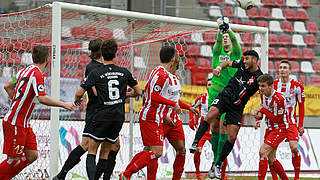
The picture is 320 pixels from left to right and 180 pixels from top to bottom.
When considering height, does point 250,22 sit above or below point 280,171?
above

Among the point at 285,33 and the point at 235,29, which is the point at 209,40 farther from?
the point at 285,33

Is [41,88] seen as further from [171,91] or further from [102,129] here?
[171,91]

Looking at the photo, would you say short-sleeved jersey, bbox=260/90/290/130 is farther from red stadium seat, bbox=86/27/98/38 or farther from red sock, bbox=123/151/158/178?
red stadium seat, bbox=86/27/98/38

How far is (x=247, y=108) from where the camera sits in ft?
45.6

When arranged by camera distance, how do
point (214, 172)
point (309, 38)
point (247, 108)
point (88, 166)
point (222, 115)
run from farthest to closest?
point (309, 38)
point (247, 108)
point (222, 115)
point (214, 172)
point (88, 166)

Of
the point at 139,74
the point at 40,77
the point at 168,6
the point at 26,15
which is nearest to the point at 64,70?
the point at 139,74

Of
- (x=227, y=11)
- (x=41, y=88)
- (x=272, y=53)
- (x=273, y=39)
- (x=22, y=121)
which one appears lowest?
(x=22, y=121)

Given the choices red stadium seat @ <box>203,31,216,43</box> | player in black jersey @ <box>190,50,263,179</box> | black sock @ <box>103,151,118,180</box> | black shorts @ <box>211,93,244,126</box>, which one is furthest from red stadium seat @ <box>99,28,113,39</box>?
red stadium seat @ <box>203,31,216,43</box>

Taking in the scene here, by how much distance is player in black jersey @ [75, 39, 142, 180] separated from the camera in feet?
21.6

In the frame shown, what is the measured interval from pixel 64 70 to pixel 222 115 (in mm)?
4096

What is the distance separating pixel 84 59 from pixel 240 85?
457 centimetres

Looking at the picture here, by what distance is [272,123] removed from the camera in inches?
353

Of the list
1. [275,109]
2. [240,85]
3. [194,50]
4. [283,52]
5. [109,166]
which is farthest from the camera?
[283,52]

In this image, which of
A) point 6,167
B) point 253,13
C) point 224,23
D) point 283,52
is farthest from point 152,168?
point 253,13
